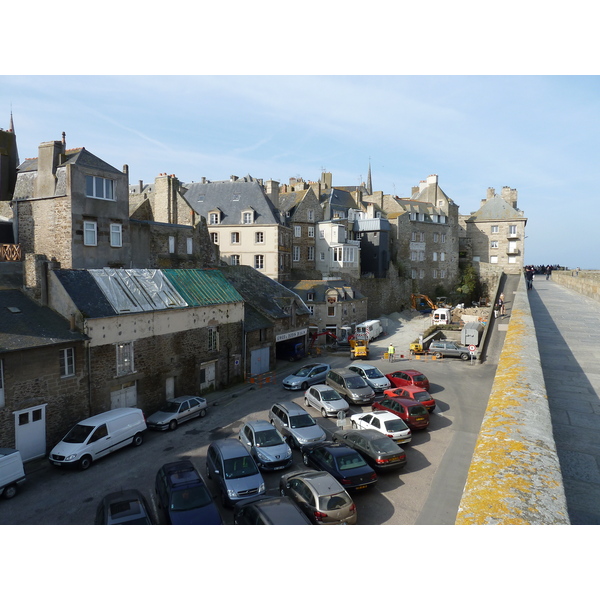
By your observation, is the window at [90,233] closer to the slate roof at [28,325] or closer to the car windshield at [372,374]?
the slate roof at [28,325]

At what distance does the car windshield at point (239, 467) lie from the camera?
14258 millimetres

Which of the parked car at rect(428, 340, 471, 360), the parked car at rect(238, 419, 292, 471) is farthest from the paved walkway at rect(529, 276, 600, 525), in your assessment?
the parked car at rect(428, 340, 471, 360)

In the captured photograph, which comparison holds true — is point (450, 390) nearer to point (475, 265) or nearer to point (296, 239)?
point (296, 239)

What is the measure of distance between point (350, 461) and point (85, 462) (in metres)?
10.2

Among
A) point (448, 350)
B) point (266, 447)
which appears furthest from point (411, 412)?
point (448, 350)

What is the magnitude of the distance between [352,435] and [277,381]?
12217mm

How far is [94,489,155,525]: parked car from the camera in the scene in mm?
11180

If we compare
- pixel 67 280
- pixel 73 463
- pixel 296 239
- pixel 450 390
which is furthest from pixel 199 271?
pixel 296 239

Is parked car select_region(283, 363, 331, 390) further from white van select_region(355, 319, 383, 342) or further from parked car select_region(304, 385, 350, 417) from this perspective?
white van select_region(355, 319, 383, 342)

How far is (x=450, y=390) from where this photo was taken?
2569cm

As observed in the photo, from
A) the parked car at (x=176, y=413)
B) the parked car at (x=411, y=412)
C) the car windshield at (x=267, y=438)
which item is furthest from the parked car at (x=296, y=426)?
the parked car at (x=176, y=413)

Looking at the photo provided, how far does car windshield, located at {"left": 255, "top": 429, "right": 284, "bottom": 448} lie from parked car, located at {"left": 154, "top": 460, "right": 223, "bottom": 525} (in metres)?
3.65

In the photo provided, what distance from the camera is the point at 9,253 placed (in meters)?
22.9

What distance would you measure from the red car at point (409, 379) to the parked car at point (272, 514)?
15098 millimetres
